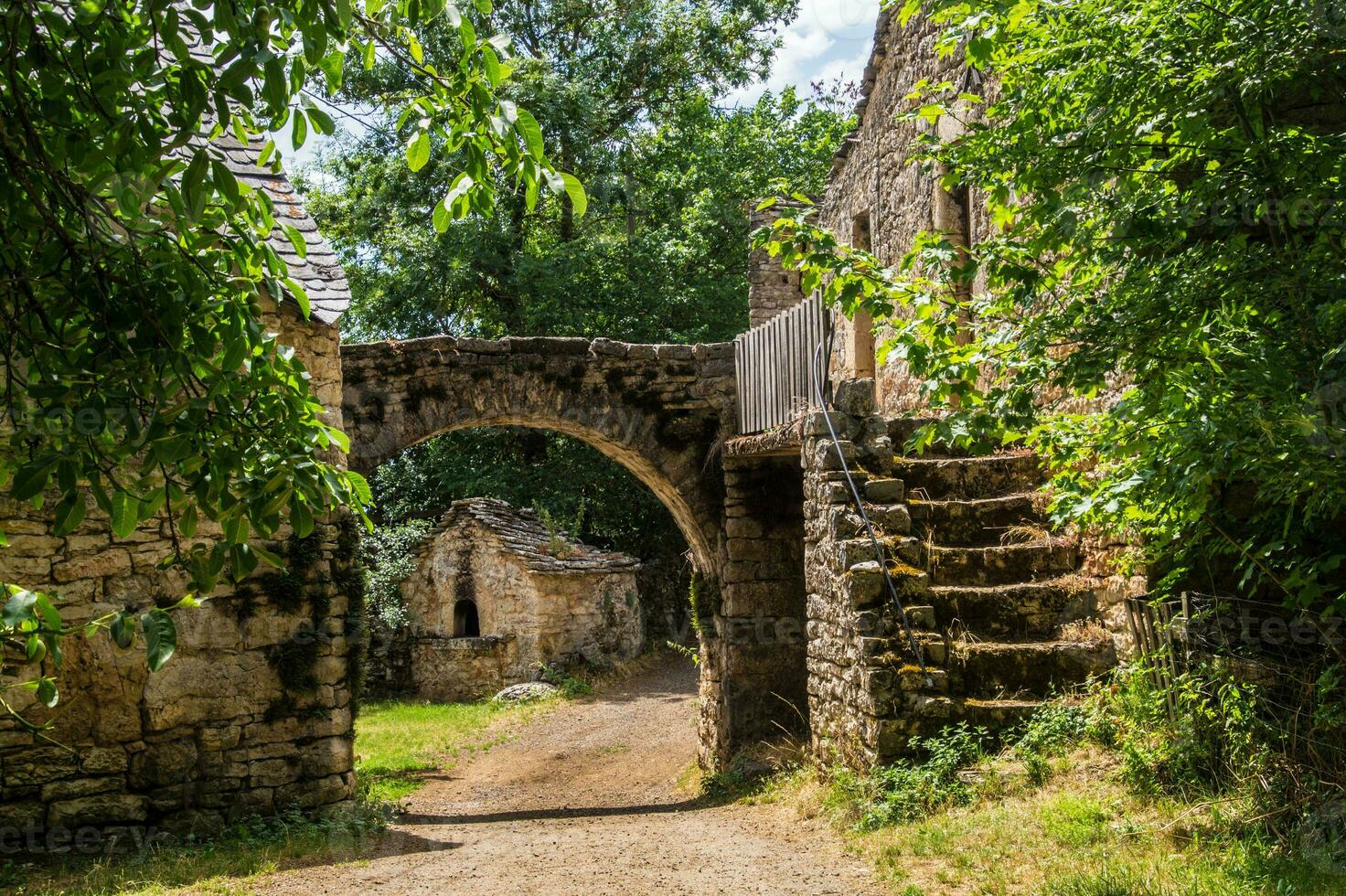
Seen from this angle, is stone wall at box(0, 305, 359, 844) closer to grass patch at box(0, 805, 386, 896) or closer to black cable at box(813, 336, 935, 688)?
grass patch at box(0, 805, 386, 896)

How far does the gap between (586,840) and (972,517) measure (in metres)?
3.31

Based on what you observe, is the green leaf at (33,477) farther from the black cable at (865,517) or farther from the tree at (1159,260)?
the black cable at (865,517)

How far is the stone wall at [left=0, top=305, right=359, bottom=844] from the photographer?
677 centimetres

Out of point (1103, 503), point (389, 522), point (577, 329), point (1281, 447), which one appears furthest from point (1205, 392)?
point (389, 522)

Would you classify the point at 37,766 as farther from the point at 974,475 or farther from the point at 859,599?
the point at 974,475

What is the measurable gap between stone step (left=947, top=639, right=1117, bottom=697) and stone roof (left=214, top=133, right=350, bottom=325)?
4899 millimetres

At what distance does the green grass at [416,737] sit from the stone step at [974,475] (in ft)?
16.4

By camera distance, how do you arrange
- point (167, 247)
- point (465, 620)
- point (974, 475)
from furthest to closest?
point (465, 620) → point (974, 475) → point (167, 247)

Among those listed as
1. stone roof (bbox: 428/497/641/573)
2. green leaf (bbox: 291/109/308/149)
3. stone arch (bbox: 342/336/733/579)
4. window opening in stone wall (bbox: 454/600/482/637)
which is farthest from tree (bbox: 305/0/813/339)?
green leaf (bbox: 291/109/308/149)

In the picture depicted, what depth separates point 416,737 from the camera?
45.3 feet

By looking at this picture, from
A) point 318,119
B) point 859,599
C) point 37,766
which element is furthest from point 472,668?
point 318,119

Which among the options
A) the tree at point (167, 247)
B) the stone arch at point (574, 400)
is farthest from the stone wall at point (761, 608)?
the tree at point (167, 247)

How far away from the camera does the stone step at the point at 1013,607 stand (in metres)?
6.64

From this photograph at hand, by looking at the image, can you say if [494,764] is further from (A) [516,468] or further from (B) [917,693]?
(A) [516,468]
